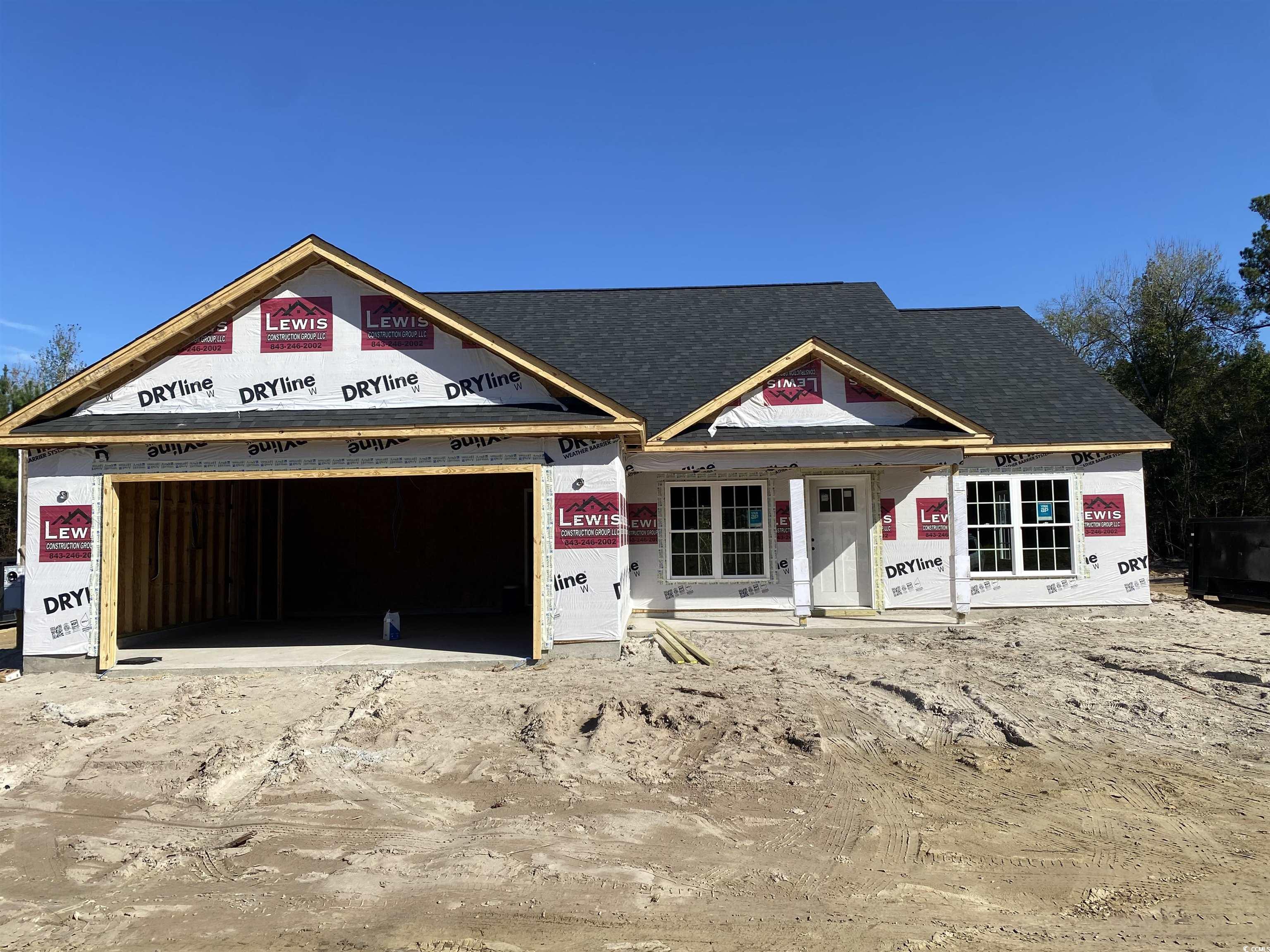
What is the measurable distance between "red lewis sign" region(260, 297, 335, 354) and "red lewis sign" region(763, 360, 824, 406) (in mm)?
6961

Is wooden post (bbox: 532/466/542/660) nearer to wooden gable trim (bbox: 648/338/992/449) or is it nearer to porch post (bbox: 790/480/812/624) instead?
wooden gable trim (bbox: 648/338/992/449)

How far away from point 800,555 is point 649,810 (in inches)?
315

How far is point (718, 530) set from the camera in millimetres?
14680

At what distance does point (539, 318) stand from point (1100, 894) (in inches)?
643

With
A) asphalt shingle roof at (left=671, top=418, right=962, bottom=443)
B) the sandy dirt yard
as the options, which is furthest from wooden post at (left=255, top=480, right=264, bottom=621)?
asphalt shingle roof at (left=671, top=418, right=962, bottom=443)

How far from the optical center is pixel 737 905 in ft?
13.9

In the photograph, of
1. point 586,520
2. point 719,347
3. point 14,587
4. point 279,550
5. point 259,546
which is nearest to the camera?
point 586,520

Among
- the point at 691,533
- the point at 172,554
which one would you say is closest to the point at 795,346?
the point at 691,533

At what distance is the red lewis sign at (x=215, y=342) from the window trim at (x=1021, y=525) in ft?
40.4

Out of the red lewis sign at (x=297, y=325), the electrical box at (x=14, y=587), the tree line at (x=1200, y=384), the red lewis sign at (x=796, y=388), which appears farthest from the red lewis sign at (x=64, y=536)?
the tree line at (x=1200, y=384)

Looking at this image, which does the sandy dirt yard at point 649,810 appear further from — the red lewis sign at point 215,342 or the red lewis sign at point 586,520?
the red lewis sign at point 215,342

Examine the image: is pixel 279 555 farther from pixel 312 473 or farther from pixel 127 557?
pixel 312 473

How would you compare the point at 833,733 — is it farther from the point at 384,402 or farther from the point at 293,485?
the point at 293,485

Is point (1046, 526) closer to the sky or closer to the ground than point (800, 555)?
closer to the sky
